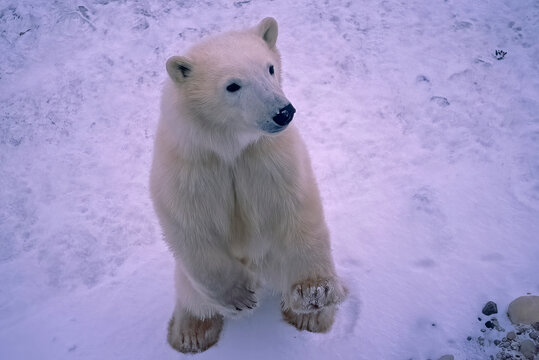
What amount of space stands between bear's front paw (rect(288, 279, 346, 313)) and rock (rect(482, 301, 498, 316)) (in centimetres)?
100

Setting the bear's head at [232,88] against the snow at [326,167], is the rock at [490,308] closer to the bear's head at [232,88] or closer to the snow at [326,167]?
the snow at [326,167]

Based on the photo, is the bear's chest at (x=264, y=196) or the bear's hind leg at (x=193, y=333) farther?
the bear's hind leg at (x=193, y=333)

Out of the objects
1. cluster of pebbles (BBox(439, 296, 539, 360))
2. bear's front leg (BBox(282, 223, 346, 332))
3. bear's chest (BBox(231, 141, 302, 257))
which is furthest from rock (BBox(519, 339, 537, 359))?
bear's chest (BBox(231, 141, 302, 257))

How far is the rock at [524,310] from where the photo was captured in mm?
2604

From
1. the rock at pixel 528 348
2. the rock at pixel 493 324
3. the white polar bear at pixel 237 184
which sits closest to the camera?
the white polar bear at pixel 237 184

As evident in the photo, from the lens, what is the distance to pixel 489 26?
5.08m

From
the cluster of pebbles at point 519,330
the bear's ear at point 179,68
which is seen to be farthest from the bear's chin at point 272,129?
the cluster of pebbles at point 519,330

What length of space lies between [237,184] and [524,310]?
1.93 metres

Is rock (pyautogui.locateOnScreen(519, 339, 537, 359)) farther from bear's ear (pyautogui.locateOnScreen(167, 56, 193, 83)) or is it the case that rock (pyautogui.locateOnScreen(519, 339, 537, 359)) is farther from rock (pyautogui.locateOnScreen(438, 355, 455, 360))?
bear's ear (pyautogui.locateOnScreen(167, 56, 193, 83))

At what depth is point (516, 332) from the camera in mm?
2588

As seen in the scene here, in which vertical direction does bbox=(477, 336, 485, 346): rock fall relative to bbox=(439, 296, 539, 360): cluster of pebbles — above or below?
below

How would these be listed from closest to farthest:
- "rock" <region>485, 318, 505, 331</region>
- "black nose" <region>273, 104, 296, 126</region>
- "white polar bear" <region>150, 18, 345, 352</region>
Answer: "black nose" <region>273, 104, 296, 126</region>
"white polar bear" <region>150, 18, 345, 352</region>
"rock" <region>485, 318, 505, 331</region>

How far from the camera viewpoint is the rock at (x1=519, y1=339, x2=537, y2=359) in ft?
8.05

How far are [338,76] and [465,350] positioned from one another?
3277mm
